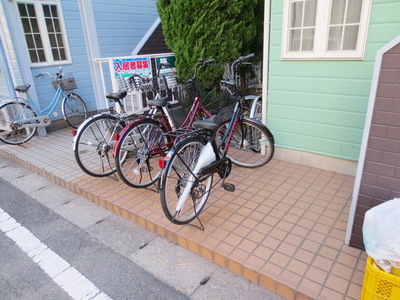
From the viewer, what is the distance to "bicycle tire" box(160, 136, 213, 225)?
265 centimetres

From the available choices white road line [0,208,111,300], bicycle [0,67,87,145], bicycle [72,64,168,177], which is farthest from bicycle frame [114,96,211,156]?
bicycle [0,67,87,145]

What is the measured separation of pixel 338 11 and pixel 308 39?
41 cm

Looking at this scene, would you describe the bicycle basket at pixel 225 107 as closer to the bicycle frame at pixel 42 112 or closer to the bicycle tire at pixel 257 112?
the bicycle tire at pixel 257 112

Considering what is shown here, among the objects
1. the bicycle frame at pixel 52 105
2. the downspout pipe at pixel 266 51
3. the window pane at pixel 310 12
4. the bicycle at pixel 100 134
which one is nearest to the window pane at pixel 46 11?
the bicycle frame at pixel 52 105

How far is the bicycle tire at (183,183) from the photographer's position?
265 cm

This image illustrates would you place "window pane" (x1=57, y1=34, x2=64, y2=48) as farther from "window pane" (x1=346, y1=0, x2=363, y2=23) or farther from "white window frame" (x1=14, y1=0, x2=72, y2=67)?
"window pane" (x1=346, y1=0, x2=363, y2=23)

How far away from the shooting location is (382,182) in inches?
85.4

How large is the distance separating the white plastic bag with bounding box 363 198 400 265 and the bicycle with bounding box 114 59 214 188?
236 centimetres

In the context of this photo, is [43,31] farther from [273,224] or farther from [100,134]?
[273,224]

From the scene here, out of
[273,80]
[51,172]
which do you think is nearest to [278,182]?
[273,80]

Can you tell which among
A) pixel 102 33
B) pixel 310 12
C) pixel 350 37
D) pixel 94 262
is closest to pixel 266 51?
pixel 310 12

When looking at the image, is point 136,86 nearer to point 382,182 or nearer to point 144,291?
point 144,291

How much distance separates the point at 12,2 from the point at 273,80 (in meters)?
4.96

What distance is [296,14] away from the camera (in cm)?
351
